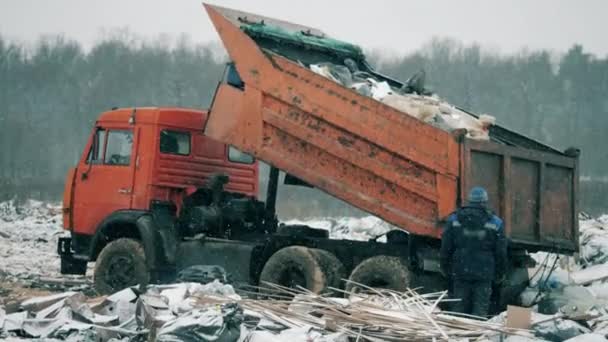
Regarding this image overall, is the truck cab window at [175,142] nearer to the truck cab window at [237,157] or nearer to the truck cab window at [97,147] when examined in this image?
the truck cab window at [237,157]

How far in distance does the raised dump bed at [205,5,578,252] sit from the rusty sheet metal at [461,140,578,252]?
10 mm

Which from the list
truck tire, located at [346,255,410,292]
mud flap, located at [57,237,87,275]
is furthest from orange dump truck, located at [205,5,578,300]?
mud flap, located at [57,237,87,275]

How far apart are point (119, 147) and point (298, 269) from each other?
3.26m

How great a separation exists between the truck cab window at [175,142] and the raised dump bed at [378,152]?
1.13m

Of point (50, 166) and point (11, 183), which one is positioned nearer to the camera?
point (11, 183)

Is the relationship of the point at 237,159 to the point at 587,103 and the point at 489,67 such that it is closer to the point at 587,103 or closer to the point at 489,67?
the point at 587,103

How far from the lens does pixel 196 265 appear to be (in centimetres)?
1086

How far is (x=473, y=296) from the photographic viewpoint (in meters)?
8.40

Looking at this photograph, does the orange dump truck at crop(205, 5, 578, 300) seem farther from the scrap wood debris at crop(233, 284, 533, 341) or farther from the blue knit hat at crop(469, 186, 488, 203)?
the scrap wood debris at crop(233, 284, 533, 341)

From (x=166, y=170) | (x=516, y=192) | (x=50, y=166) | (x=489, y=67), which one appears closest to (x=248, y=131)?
(x=166, y=170)

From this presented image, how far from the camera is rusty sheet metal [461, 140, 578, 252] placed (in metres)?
8.99

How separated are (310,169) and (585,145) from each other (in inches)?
1712

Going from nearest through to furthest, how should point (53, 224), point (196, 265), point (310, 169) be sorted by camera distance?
point (310, 169) → point (196, 265) → point (53, 224)

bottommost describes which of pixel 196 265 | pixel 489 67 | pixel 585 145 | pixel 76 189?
pixel 196 265
